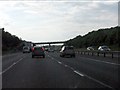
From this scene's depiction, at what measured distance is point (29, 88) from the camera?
14211mm

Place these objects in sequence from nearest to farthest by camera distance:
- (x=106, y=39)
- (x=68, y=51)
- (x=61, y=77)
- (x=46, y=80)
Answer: (x=46, y=80), (x=61, y=77), (x=68, y=51), (x=106, y=39)

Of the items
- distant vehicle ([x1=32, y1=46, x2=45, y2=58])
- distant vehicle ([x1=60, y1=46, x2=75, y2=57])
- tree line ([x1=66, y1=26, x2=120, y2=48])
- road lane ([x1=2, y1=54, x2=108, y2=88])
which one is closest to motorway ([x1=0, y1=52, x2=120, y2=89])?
road lane ([x1=2, y1=54, x2=108, y2=88])

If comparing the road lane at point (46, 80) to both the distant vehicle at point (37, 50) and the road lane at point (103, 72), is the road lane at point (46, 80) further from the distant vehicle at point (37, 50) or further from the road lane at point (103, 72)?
the distant vehicle at point (37, 50)

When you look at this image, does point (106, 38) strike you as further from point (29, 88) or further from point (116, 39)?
point (29, 88)

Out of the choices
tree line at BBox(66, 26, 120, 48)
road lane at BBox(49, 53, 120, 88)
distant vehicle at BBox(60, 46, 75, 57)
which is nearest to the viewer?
road lane at BBox(49, 53, 120, 88)

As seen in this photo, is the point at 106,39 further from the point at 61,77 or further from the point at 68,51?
the point at 61,77

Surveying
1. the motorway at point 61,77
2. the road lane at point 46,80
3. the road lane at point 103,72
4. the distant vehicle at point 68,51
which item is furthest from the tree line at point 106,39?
the road lane at point 46,80

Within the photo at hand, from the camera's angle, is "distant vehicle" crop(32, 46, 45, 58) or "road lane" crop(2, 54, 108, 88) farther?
"distant vehicle" crop(32, 46, 45, 58)

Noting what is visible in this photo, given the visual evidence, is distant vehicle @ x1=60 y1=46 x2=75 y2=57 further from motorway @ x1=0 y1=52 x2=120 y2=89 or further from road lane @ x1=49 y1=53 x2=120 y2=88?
motorway @ x1=0 y1=52 x2=120 y2=89

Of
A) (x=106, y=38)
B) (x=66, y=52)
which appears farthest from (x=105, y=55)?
(x=106, y=38)

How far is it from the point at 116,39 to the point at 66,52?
151ft

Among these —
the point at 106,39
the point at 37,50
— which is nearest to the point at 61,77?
the point at 37,50

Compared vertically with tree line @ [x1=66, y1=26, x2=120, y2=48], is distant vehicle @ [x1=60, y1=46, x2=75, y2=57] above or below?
below

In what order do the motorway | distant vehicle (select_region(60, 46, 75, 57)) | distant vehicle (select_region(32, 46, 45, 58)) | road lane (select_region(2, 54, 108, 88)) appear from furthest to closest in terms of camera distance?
distant vehicle (select_region(60, 46, 75, 57)) < distant vehicle (select_region(32, 46, 45, 58)) < the motorway < road lane (select_region(2, 54, 108, 88))
